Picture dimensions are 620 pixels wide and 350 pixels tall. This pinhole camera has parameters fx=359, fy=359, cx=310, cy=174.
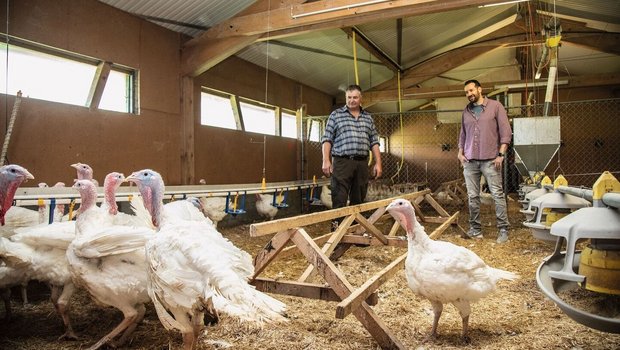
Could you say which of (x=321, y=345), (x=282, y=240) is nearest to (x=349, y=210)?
(x=282, y=240)

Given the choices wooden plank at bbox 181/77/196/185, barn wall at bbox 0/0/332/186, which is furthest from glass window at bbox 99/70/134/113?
wooden plank at bbox 181/77/196/185

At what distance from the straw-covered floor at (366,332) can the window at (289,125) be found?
5486 millimetres

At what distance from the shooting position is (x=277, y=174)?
7.74 meters

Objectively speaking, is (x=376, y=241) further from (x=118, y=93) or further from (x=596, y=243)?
(x=118, y=93)

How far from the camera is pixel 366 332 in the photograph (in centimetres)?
215

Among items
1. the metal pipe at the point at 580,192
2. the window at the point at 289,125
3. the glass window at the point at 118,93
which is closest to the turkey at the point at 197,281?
the metal pipe at the point at 580,192

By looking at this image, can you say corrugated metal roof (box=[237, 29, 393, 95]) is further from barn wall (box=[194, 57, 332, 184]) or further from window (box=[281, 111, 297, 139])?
window (box=[281, 111, 297, 139])

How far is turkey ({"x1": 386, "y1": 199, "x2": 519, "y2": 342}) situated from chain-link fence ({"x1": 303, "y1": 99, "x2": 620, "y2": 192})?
445 cm

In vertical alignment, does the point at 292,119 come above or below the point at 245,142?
above

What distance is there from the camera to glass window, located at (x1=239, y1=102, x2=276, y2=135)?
7.03m

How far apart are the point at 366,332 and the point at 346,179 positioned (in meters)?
2.09

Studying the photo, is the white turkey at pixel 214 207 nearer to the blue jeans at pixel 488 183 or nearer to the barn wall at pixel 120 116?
the barn wall at pixel 120 116

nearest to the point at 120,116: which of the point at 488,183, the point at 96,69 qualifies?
the point at 96,69

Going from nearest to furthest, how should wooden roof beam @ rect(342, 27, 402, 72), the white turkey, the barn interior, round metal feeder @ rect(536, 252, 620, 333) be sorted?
round metal feeder @ rect(536, 252, 620, 333) < the barn interior < the white turkey < wooden roof beam @ rect(342, 27, 402, 72)
